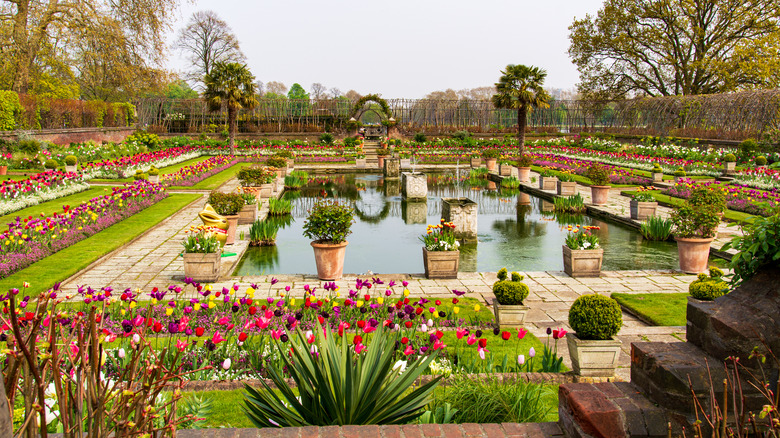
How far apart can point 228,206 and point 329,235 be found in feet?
11.6

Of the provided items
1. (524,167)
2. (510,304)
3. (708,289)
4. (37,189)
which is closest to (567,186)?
(524,167)

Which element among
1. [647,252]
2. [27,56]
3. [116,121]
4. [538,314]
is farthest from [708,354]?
[116,121]

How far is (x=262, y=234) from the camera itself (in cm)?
1208

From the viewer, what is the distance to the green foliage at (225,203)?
453 inches

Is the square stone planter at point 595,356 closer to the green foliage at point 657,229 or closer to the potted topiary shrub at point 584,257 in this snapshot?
the potted topiary shrub at point 584,257

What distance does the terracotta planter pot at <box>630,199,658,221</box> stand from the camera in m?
14.2

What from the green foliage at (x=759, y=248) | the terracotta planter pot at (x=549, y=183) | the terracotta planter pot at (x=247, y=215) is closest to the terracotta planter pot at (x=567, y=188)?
the terracotta planter pot at (x=549, y=183)

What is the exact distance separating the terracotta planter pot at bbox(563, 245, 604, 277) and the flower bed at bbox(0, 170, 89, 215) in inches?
524

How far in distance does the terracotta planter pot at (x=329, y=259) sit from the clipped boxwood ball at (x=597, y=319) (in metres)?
4.55

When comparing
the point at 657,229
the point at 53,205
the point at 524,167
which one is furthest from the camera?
the point at 524,167

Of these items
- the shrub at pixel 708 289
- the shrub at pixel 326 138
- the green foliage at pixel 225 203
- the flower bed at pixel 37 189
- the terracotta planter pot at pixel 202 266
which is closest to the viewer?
the shrub at pixel 708 289

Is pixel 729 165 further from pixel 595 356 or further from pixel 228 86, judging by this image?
pixel 228 86

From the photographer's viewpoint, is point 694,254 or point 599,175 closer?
point 694,254

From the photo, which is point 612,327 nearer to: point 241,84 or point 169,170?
point 169,170
